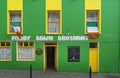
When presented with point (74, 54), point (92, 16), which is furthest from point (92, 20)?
point (74, 54)

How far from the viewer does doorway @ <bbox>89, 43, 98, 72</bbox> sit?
23.3 metres

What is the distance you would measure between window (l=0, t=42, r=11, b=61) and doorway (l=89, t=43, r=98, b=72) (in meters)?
6.21

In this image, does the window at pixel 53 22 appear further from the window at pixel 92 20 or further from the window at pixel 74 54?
the window at pixel 92 20

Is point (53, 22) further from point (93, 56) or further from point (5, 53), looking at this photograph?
point (5, 53)

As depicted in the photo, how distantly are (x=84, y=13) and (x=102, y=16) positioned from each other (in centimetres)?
136

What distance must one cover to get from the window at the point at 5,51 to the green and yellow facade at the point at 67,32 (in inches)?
16.8

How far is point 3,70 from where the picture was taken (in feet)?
75.7

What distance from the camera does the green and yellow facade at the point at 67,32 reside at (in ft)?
75.6

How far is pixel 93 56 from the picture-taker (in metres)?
23.3

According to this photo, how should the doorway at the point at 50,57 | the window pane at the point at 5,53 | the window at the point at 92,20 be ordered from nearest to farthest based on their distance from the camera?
the window at the point at 92,20
the window pane at the point at 5,53
the doorway at the point at 50,57

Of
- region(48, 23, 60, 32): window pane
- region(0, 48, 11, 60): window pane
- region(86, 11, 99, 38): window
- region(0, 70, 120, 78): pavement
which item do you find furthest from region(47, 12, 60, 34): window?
region(0, 48, 11, 60): window pane

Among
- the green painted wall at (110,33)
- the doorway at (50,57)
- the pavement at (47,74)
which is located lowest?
the pavement at (47,74)

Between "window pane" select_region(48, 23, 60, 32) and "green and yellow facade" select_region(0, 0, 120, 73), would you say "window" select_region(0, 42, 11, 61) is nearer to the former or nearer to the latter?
"green and yellow facade" select_region(0, 0, 120, 73)

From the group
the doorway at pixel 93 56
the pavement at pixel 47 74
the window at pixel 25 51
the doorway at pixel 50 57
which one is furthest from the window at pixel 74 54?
the window at pixel 25 51
